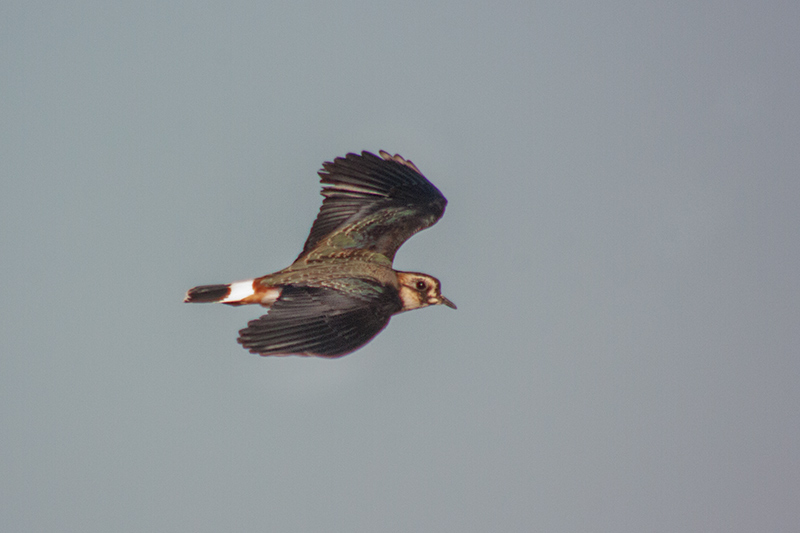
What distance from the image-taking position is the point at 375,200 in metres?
17.0

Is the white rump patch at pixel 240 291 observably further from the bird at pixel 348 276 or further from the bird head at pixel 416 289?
the bird head at pixel 416 289

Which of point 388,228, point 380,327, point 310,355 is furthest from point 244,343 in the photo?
point 388,228

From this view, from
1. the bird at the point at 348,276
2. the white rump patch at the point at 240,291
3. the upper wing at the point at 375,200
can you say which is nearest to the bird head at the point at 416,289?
the bird at the point at 348,276

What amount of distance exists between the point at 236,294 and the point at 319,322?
2315 mm

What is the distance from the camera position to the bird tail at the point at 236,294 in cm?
1512

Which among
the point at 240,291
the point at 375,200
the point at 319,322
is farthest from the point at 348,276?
the point at 375,200

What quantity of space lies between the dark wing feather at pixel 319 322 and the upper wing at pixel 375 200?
213 centimetres

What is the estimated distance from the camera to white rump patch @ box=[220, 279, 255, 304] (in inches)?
597

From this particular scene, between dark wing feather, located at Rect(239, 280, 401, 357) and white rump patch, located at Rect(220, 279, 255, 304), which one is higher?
white rump patch, located at Rect(220, 279, 255, 304)

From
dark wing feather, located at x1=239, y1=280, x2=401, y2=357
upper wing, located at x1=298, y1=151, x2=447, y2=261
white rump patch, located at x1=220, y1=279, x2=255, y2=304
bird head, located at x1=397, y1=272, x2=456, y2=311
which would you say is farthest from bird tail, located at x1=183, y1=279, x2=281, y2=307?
bird head, located at x1=397, y1=272, x2=456, y2=311

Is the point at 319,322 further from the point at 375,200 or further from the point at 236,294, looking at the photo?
the point at 375,200

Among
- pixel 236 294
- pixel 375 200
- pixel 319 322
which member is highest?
pixel 375 200

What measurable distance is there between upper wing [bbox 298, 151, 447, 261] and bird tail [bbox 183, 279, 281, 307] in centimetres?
164

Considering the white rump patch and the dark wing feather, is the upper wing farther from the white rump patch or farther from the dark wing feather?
the dark wing feather
